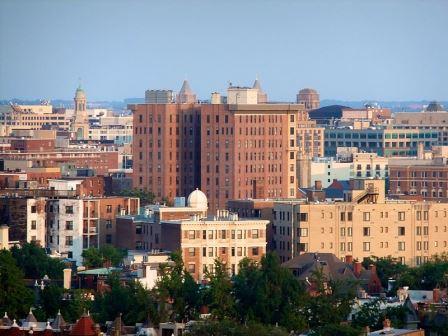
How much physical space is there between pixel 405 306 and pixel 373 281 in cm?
2263

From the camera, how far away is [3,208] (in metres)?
157

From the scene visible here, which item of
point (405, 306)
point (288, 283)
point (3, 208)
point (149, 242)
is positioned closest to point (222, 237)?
point (149, 242)

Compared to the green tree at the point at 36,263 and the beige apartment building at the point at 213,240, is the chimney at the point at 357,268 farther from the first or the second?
the green tree at the point at 36,263

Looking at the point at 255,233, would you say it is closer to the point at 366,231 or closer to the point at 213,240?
the point at 213,240

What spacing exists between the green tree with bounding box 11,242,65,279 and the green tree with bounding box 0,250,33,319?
44.2 ft

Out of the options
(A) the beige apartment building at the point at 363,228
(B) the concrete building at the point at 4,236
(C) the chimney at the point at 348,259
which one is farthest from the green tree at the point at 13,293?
(A) the beige apartment building at the point at 363,228

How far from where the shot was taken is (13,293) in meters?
114

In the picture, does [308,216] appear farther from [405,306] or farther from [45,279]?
[405,306]

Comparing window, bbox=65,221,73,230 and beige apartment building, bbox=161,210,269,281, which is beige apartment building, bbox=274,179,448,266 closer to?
beige apartment building, bbox=161,210,269,281

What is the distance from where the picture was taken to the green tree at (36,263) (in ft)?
438

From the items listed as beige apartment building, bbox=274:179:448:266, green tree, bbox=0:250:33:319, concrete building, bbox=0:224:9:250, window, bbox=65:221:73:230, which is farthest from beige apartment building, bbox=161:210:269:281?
green tree, bbox=0:250:33:319

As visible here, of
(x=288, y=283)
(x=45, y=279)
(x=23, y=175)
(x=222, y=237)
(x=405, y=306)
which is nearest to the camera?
(x=405, y=306)

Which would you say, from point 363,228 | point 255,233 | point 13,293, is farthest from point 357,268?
point 13,293

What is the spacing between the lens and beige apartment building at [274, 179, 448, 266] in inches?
5915
